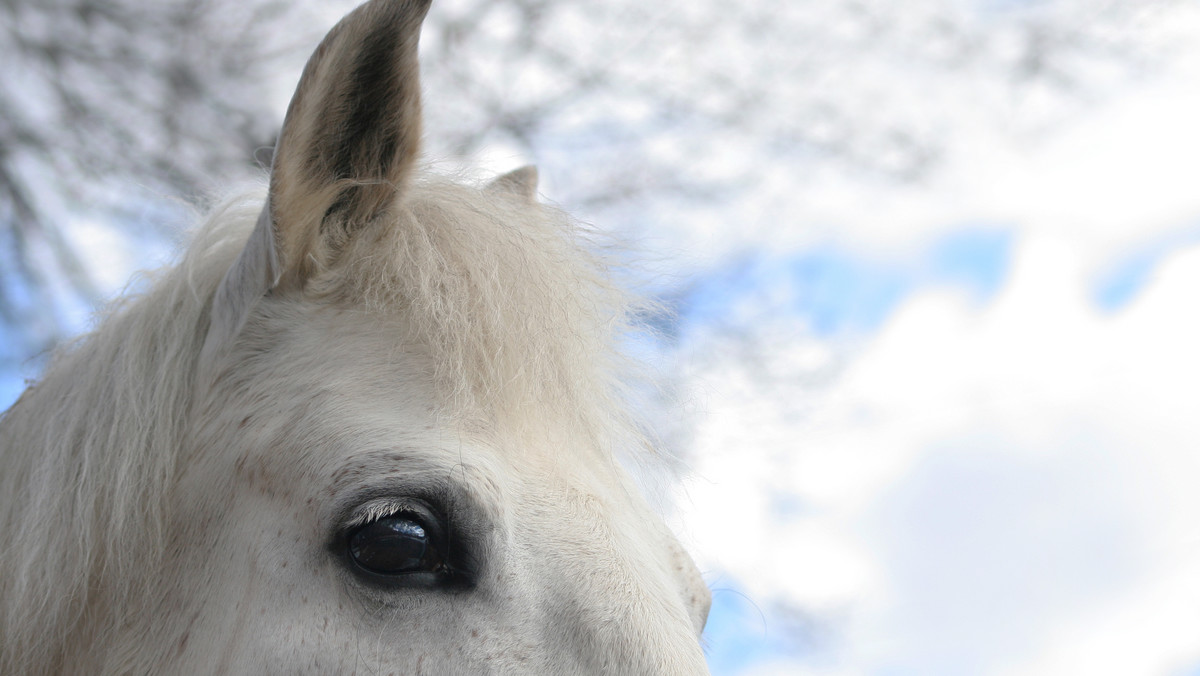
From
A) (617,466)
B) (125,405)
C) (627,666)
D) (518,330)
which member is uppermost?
(518,330)

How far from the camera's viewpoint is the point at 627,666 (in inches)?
38.6

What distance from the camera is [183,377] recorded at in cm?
126

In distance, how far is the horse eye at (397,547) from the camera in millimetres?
1028

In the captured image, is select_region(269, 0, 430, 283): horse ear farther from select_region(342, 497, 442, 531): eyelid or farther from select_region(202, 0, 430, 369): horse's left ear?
select_region(342, 497, 442, 531): eyelid

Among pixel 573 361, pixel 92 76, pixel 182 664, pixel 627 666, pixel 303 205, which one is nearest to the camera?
pixel 627 666

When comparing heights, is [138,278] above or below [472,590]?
above

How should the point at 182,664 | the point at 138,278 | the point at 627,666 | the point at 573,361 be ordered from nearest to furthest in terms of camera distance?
the point at 627,666 < the point at 182,664 < the point at 573,361 < the point at 138,278

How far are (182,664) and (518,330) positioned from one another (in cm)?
67

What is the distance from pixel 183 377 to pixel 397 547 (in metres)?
0.51

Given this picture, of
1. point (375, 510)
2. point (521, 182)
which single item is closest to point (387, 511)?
point (375, 510)

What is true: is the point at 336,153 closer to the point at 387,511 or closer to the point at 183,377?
the point at 183,377

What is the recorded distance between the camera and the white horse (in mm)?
1021

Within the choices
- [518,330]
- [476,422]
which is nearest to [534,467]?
[476,422]

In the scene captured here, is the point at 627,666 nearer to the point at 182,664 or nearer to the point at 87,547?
the point at 182,664
